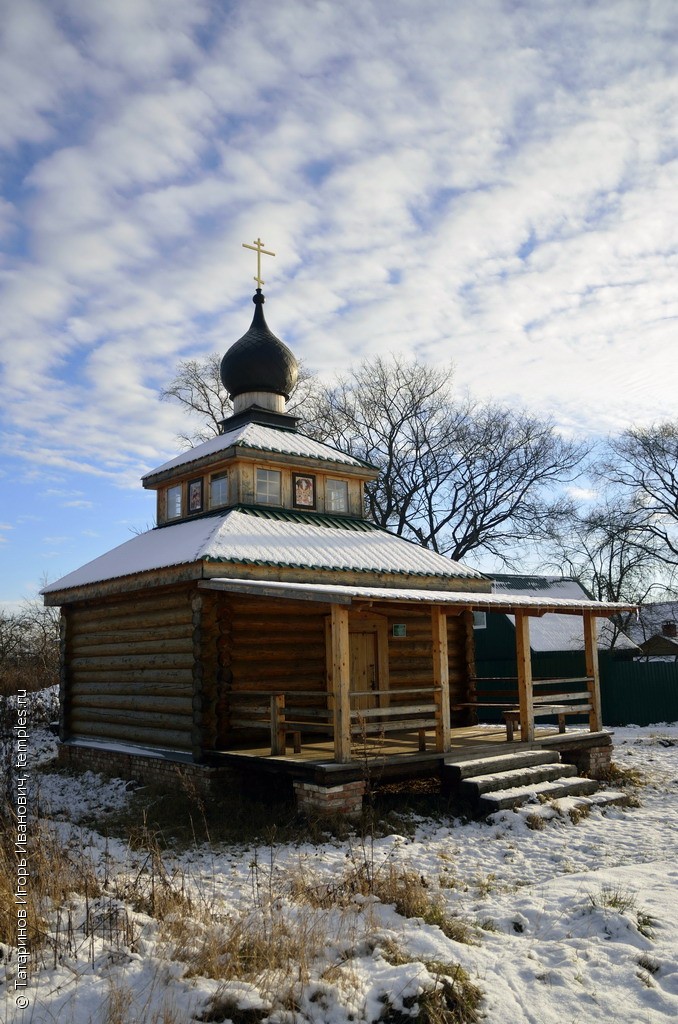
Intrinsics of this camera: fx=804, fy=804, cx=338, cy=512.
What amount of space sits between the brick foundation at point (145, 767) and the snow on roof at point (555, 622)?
52.2 feet

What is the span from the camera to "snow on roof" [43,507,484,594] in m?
14.2

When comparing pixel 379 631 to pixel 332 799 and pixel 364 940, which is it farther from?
pixel 364 940

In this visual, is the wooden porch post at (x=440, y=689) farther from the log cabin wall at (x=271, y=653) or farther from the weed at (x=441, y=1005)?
the weed at (x=441, y=1005)

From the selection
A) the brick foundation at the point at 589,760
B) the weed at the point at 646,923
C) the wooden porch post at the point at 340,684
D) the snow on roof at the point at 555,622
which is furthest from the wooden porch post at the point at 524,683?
the snow on roof at the point at 555,622

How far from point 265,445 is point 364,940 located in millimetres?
12338

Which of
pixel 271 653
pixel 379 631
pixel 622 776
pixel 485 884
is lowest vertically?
pixel 622 776

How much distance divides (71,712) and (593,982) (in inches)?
590

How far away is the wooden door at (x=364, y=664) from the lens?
16.0 metres

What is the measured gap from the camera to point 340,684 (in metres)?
11.5

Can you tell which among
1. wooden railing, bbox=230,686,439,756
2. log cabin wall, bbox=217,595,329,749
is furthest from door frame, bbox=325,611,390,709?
wooden railing, bbox=230,686,439,756

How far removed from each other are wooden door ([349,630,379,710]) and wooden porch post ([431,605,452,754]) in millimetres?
3098

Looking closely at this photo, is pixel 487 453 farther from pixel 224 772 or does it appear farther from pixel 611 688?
pixel 224 772

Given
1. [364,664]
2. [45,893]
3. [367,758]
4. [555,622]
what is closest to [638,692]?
[555,622]

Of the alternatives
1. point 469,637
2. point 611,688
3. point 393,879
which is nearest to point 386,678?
point 469,637
